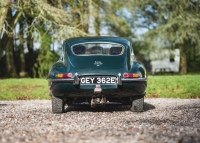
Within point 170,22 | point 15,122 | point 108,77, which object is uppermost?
point 170,22

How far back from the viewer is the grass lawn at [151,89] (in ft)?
47.1

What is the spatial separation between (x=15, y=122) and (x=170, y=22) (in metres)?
22.4

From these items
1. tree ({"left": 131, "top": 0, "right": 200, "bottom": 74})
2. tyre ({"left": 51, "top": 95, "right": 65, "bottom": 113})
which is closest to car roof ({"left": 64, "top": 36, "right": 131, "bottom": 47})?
tyre ({"left": 51, "top": 95, "right": 65, "bottom": 113})

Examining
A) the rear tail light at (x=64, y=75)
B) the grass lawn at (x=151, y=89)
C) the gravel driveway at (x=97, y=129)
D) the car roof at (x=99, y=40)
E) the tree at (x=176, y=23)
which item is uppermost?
the tree at (x=176, y=23)

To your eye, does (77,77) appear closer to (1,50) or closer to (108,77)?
(108,77)

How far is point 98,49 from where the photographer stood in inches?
341

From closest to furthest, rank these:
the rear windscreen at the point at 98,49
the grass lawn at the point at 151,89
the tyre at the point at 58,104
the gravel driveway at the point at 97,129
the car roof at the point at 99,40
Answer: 1. the gravel driveway at the point at 97,129
2. the tyre at the point at 58,104
3. the rear windscreen at the point at 98,49
4. the car roof at the point at 99,40
5. the grass lawn at the point at 151,89

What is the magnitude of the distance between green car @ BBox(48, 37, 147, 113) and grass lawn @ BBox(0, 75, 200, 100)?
19.1ft

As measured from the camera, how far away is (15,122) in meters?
7.09

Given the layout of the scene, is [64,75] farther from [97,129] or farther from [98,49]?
[97,129]

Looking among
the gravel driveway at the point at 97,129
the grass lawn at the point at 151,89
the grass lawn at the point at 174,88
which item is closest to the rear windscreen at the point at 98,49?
the gravel driveway at the point at 97,129

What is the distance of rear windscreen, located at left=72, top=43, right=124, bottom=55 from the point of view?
8633 millimetres

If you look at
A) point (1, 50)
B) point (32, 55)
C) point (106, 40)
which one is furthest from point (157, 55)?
point (106, 40)

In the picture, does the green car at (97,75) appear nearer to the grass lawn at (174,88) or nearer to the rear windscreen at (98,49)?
the rear windscreen at (98,49)
